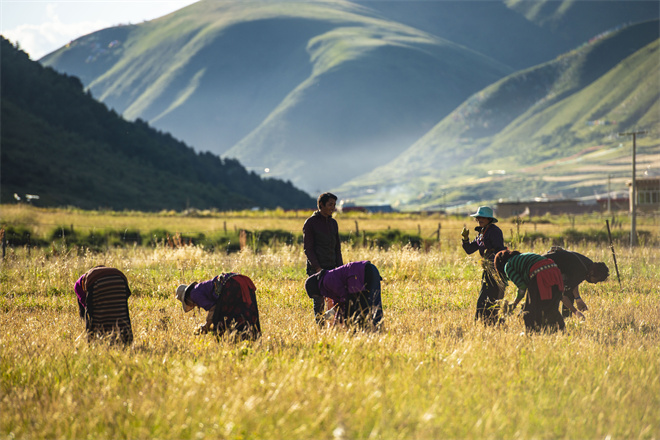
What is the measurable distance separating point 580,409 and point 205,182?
111m

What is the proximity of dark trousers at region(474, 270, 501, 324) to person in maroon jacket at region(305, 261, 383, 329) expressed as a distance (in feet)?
6.20

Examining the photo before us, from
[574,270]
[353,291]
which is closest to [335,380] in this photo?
[353,291]

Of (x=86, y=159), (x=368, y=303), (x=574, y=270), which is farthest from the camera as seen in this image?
(x=86, y=159)

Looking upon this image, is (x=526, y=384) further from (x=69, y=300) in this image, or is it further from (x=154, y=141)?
(x=154, y=141)

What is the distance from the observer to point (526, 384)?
5918 millimetres

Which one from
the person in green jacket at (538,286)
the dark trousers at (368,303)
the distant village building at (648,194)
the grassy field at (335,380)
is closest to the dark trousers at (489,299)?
the grassy field at (335,380)

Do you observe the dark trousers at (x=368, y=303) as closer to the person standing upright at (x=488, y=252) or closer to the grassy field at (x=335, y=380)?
the grassy field at (x=335, y=380)

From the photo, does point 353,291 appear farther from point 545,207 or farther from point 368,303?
point 545,207

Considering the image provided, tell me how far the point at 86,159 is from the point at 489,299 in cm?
9220

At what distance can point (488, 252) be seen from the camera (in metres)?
9.25

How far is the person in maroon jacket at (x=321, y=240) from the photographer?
30.0 ft

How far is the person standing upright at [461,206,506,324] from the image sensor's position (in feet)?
30.2

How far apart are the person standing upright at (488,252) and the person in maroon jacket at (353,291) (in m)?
1.84

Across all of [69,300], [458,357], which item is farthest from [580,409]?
[69,300]
